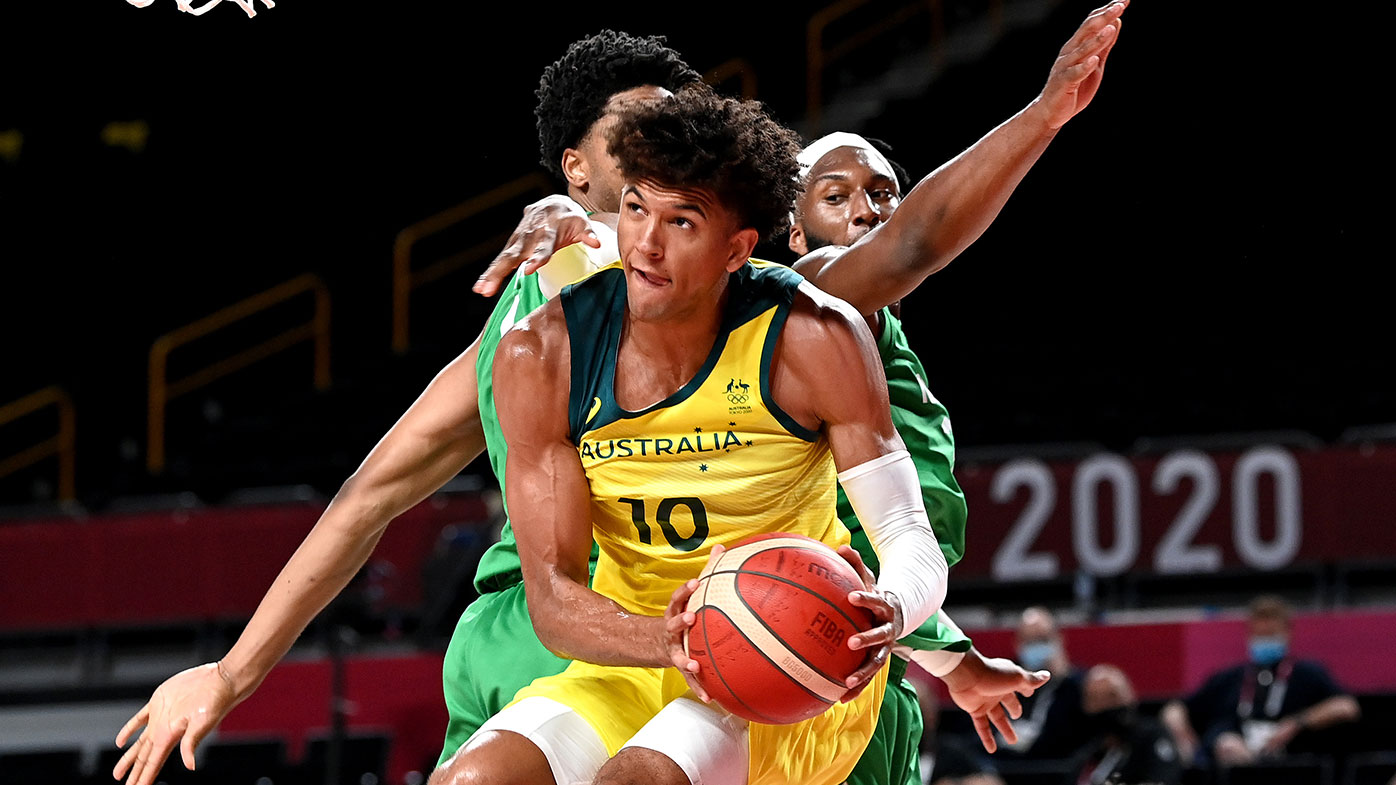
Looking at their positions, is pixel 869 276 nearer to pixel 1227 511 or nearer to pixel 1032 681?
pixel 1032 681

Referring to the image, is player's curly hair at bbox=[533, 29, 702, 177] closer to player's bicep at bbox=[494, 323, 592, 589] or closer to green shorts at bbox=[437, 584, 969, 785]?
player's bicep at bbox=[494, 323, 592, 589]

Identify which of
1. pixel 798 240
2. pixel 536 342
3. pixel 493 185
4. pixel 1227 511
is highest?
pixel 493 185

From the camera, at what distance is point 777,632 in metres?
3.10

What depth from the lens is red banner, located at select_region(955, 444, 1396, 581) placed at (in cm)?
1056

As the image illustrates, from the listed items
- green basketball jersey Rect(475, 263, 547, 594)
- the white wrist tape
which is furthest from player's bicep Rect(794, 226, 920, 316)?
the white wrist tape

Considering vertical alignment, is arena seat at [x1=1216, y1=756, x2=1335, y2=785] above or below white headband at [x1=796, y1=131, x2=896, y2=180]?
below

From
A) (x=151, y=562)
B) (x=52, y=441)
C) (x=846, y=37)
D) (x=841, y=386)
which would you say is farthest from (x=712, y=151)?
(x=846, y=37)

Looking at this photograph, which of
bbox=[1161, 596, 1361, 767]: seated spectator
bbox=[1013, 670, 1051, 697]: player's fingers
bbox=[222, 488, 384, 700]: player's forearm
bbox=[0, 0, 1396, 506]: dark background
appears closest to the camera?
bbox=[222, 488, 384, 700]: player's forearm

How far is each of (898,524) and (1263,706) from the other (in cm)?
654

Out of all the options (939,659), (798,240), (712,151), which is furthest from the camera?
(798,240)

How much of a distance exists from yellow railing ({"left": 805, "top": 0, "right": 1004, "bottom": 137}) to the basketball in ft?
42.5

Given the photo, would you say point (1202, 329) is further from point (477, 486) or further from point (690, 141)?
point (690, 141)

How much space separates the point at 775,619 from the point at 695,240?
710mm

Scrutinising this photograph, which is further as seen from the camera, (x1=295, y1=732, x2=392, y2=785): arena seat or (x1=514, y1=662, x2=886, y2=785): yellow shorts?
(x1=295, y1=732, x2=392, y2=785): arena seat
